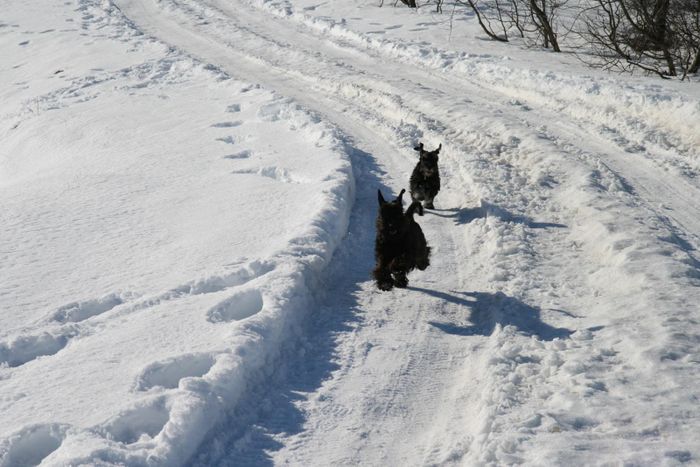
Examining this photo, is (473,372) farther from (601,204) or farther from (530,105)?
(530,105)

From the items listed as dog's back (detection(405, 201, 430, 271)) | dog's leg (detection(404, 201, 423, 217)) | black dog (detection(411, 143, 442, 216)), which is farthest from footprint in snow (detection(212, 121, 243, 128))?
dog's back (detection(405, 201, 430, 271))

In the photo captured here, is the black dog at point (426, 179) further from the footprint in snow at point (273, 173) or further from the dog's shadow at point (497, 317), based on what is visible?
the dog's shadow at point (497, 317)

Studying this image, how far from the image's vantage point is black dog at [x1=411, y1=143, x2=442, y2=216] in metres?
10.7

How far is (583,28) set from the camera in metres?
25.3

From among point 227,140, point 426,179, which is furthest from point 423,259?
point 227,140

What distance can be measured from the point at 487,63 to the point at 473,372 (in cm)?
1522

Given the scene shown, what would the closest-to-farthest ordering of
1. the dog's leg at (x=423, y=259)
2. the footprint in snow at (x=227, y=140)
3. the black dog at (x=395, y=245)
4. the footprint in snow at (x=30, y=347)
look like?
Answer: the footprint in snow at (x=30, y=347) → the black dog at (x=395, y=245) → the dog's leg at (x=423, y=259) → the footprint in snow at (x=227, y=140)

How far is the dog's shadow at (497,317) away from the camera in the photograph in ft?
23.6

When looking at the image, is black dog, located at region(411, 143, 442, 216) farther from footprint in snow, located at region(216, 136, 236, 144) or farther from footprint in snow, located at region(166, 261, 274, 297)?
footprint in snow, located at region(216, 136, 236, 144)

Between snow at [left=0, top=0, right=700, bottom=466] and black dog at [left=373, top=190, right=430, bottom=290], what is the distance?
0.83 ft

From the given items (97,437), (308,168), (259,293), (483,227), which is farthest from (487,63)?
(97,437)

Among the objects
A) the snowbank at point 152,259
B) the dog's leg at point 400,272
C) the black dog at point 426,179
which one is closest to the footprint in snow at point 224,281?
the snowbank at point 152,259

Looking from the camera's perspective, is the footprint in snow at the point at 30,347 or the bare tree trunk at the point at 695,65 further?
the bare tree trunk at the point at 695,65

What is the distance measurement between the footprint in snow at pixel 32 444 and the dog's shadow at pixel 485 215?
21.8ft
